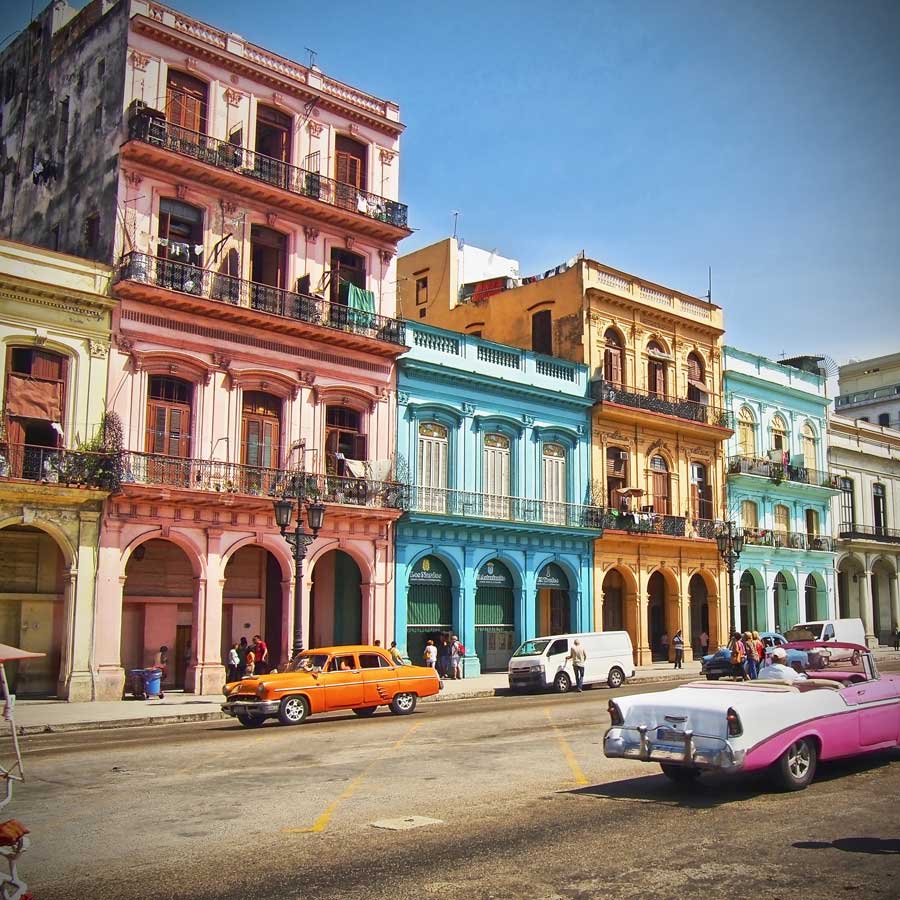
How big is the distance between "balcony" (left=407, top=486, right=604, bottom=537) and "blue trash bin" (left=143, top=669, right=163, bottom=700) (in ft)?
32.3

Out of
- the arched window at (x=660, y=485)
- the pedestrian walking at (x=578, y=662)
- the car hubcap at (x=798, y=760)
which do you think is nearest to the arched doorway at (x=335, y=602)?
the pedestrian walking at (x=578, y=662)

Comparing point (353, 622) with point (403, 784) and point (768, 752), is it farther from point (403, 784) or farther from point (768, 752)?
point (768, 752)

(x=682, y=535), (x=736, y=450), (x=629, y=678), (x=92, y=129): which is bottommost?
(x=629, y=678)

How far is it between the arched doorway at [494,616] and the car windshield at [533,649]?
603 cm

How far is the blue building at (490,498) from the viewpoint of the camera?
3319cm

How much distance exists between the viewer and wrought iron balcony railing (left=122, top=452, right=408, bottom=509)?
1037 inches

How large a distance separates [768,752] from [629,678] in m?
20.6

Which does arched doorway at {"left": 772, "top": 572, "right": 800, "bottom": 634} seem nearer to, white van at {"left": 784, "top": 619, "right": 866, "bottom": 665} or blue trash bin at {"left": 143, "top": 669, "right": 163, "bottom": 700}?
white van at {"left": 784, "top": 619, "right": 866, "bottom": 665}

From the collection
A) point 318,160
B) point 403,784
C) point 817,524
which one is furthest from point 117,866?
point 817,524

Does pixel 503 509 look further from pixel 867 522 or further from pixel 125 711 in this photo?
pixel 867 522

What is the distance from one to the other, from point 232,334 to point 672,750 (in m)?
21.0

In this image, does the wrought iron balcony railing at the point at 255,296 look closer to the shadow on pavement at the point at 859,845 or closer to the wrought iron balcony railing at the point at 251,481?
the wrought iron balcony railing at the point at 251,481

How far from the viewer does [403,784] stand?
11906 mm

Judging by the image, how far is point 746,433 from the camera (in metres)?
47.2
